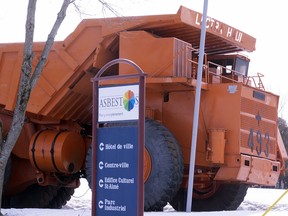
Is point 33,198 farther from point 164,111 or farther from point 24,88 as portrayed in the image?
point 24,88

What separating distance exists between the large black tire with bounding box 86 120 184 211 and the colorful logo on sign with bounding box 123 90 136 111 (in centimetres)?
429

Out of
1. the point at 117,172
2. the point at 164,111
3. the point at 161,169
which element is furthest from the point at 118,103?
the point at 164,111

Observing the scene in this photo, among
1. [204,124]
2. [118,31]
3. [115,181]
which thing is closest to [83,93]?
[118,31]

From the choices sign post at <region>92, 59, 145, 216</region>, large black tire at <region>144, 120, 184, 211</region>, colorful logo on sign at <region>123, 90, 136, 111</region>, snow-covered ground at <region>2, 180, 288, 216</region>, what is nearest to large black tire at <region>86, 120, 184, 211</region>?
large black tire at <region>144, 120, 184, 211</region>

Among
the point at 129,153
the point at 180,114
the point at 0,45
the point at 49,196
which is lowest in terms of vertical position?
the point at 49,196

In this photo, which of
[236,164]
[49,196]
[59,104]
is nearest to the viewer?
[236,164]

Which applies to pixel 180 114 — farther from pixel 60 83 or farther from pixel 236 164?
pixel 60 83

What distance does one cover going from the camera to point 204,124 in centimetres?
1321

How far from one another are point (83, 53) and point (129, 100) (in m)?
6.14

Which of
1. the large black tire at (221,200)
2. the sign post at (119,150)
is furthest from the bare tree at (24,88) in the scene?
the large black tire at (221,200)

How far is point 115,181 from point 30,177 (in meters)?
7.73

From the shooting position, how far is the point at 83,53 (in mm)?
14219

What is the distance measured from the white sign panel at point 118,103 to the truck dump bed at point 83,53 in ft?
16.2

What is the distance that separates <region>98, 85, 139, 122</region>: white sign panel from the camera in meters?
8.22
